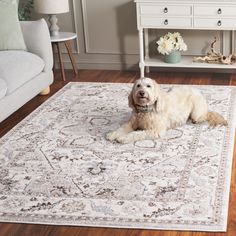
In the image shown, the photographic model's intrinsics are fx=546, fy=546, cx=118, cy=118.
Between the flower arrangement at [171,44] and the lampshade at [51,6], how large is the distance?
3.21 ft

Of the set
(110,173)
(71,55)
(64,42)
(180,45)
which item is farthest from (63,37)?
(110,173)

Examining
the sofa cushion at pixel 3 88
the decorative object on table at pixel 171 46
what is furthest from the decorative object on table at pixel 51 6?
the sofa cushion at pixel 3 88

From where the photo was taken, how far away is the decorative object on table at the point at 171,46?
511cm

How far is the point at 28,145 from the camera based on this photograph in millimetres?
3770

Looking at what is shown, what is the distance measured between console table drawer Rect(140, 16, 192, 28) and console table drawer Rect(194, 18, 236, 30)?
0.24 feet

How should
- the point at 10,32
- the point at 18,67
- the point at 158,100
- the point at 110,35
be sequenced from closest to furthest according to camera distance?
the point at 158,100
the point at 18,67
the point at 10,32
the point at 110,35

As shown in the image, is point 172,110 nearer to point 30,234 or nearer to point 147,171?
point 147,171

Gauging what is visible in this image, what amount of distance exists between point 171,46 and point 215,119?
4.45ft

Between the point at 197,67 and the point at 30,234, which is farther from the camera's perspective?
the point at 197,67

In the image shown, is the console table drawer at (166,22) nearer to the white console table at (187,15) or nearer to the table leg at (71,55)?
the white console table at (187,15)

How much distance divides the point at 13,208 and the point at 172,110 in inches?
55.8

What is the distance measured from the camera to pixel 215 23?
485cm

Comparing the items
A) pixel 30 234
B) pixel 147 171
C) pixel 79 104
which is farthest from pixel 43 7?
pixel 30 234

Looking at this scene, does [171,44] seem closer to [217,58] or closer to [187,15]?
[187,15]
